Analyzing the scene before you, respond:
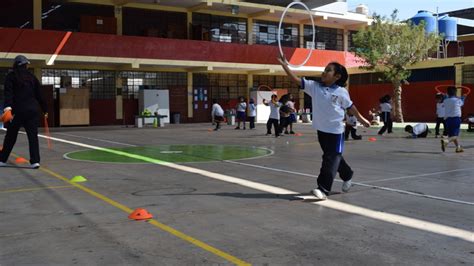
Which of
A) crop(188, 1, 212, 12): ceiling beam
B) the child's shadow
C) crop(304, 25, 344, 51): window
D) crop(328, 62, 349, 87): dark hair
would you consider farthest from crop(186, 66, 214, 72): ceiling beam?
crop(328, 62, 349, 87): dark hair

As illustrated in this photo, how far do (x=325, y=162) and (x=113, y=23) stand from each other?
27050mm

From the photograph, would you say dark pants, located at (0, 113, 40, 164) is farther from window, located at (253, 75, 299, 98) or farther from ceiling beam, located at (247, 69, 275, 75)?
window, located at (253, 75, 299, 98)

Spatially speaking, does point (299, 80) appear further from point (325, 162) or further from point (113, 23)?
point (113, 23)

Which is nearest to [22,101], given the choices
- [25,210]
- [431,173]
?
[25,210]

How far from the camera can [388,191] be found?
8.30 metres

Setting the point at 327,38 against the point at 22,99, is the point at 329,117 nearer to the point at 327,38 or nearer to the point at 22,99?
the point at 22,99

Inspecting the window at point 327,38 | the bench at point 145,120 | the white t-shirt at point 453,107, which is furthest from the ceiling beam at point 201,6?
the white t-shirt at point 453,107

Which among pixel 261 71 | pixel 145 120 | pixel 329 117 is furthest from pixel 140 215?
pixel 261 71

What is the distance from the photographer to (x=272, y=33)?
40.9m

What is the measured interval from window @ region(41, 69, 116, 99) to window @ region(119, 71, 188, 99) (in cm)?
91

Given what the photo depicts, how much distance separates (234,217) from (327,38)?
3920 cm

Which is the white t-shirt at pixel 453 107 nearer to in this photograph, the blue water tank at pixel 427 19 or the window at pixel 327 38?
the window at pixel 327 38

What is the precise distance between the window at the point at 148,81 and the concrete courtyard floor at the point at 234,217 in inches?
942

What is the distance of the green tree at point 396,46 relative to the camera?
34.0 metres
